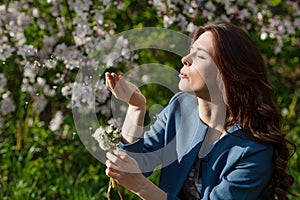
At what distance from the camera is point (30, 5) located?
319 cm

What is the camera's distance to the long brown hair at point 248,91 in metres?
1.91

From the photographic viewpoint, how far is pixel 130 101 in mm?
1989

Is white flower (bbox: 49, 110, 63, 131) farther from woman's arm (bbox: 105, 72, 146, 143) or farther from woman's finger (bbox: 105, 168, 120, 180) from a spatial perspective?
woman's finger (bbox: 105, 168, 120, 180)

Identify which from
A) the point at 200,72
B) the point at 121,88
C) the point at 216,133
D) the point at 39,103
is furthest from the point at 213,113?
the point at 39,103

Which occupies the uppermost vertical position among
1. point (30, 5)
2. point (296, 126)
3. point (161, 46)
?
point (30, 5)

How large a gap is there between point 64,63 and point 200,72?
120cm

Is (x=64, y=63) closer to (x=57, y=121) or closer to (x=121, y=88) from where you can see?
(x=57, y=121)

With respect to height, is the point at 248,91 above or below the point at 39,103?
above

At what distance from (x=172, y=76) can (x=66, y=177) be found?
78 centimetres

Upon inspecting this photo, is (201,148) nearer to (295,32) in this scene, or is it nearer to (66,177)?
(66,177)

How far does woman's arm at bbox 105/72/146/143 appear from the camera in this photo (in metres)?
1.95

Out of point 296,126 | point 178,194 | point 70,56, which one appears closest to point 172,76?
point 70,56

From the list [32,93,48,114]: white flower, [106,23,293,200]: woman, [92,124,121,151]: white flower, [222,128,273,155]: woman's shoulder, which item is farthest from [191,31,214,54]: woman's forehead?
[32,93,48,114]: white flower

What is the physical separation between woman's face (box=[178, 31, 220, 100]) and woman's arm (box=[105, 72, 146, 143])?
0.16m
